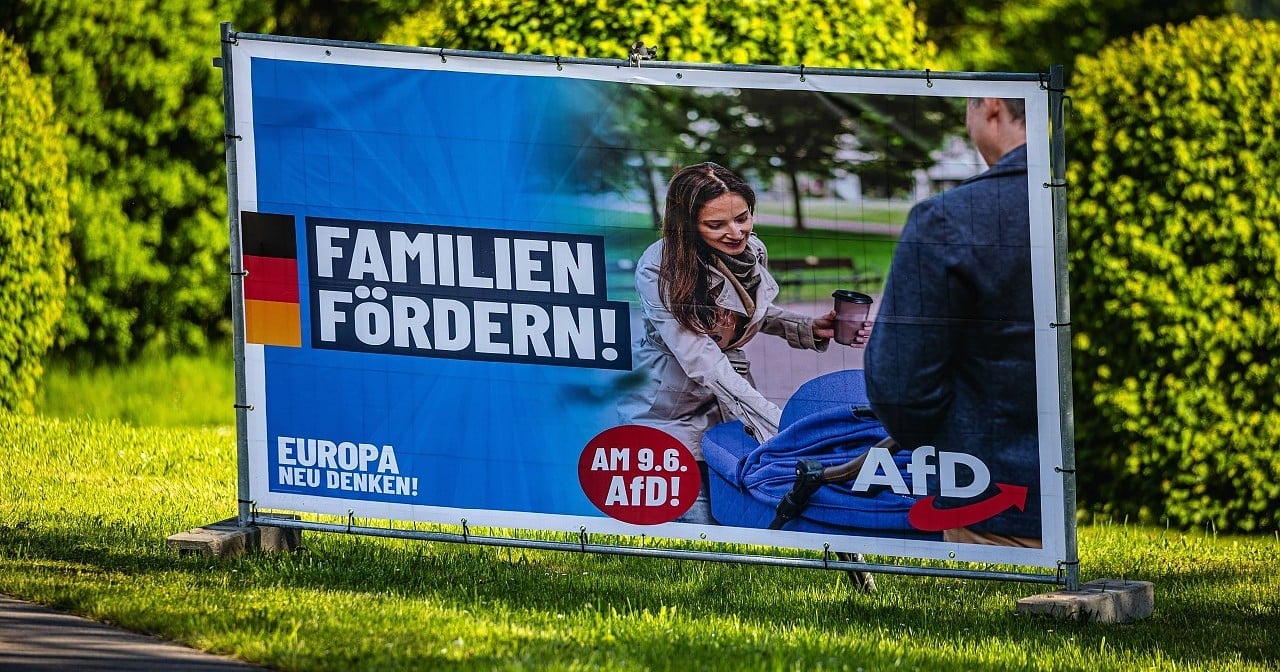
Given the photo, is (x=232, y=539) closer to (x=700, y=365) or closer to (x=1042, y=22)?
(x=700, y=365)

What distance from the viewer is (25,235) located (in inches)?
420

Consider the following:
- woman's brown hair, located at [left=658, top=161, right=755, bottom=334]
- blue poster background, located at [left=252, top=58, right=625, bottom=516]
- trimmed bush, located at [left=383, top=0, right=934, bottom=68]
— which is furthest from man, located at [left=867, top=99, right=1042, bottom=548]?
trimmed bush, located at [left=383, top=0, right=934, bottom=68]

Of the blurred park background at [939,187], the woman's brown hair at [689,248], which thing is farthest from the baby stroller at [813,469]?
the blurred park background at [939,187]

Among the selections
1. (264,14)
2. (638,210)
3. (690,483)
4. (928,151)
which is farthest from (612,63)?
(264,14)

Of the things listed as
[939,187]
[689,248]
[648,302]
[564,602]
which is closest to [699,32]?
[689,248]

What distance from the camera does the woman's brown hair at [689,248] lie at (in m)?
6.52

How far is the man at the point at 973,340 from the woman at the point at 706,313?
0.37 metres

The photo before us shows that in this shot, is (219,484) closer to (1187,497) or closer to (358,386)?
(358,386)

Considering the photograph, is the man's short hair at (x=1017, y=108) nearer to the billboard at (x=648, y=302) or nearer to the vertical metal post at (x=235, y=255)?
the billboard at (x=648, y=302)

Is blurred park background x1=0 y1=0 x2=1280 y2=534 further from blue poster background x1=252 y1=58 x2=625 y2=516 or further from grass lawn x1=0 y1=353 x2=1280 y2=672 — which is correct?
grass lawn x1=0 y1=353 x2=1280 y2=672

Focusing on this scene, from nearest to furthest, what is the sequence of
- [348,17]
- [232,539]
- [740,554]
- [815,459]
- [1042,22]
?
[815,459], [740,554], [232,539], [348,17], [1042,22]

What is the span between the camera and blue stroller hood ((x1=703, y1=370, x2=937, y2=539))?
6422 millimetres

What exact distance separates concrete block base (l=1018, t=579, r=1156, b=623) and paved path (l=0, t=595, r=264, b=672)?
313 centimetres

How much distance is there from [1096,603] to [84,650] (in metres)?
3.86
